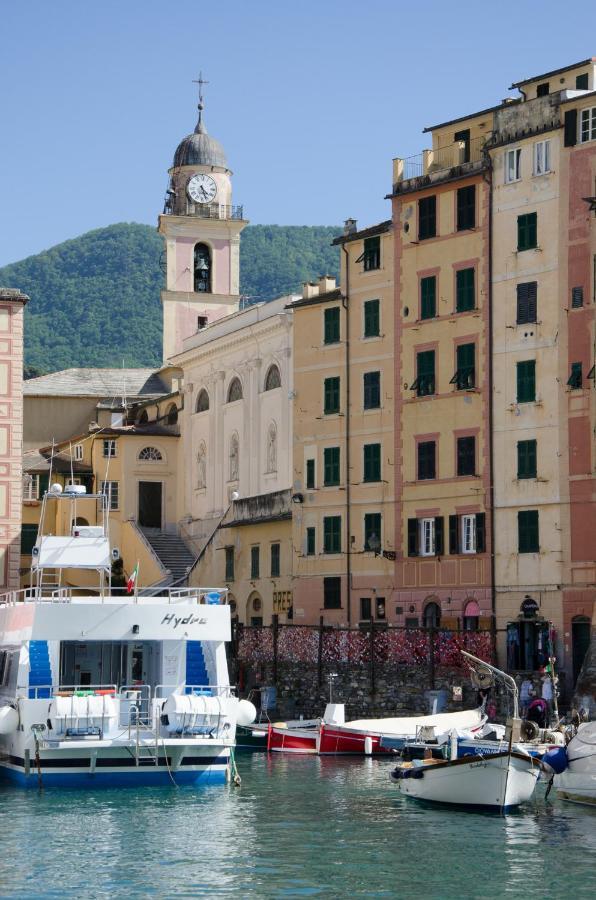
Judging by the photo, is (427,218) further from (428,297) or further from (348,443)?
(348,443)

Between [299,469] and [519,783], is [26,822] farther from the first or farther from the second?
[299,469]

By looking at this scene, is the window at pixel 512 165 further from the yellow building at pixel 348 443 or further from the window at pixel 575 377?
the window at pixel 575 377

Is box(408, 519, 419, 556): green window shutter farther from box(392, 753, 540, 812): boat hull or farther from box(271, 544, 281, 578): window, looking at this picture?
box(392, 753, 540, 812): boat hull

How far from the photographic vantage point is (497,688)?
6456 cm

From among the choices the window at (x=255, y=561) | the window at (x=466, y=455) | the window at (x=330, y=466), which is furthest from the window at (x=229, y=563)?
the window at (x=466, y=455)

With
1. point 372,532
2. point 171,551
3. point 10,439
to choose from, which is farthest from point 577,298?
point 171,551

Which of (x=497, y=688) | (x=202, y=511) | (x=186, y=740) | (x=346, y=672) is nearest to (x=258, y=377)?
(x=202, y=511)

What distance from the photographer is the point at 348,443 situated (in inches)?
3061

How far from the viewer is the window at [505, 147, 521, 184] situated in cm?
7038

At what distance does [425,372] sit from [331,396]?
619cm

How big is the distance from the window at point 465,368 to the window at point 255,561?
55.1 ft

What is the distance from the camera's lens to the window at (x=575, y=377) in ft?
221

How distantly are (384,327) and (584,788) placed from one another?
34.4 m

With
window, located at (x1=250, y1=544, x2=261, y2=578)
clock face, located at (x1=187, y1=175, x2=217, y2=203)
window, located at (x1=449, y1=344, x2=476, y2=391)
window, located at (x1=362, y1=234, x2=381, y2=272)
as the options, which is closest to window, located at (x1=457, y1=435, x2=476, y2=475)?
window, located at (x1=449, y1=344, x2=476, y2=391)
